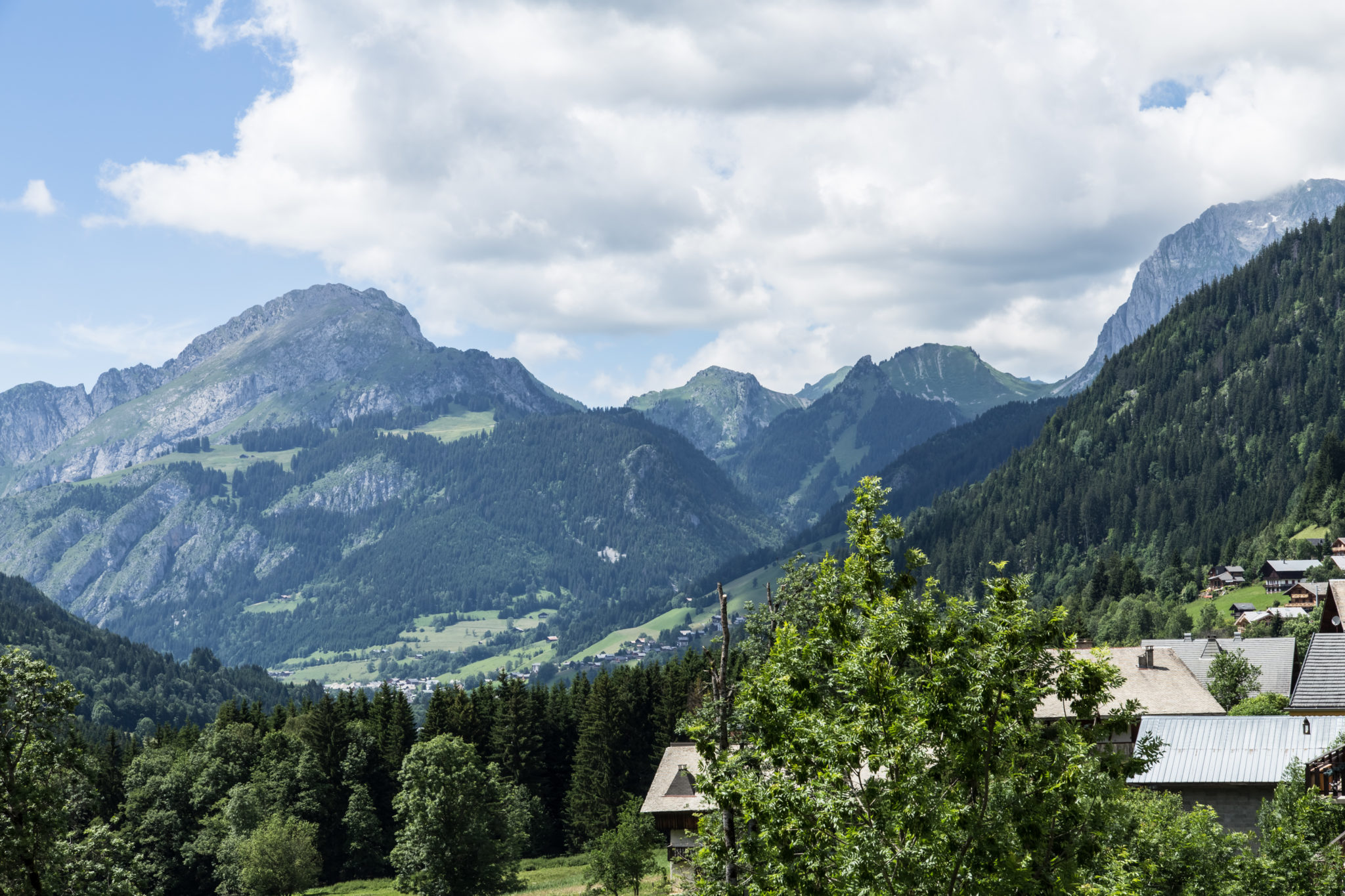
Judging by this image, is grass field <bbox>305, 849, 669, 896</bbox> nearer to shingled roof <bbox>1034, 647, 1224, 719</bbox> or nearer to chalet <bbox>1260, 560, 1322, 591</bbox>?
shingled roof <bbox>1034, 647, 1224, 719</bbox>

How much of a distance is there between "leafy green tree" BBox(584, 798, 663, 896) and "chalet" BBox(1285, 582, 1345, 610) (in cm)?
12889

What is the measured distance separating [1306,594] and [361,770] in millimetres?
142477

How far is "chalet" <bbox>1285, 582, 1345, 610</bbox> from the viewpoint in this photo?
6403 inches

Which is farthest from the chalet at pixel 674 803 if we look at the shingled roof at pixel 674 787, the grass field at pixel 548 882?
the grass field at pixel 548 882

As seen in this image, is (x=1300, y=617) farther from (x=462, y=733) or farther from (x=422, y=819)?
(x=422, y=819)

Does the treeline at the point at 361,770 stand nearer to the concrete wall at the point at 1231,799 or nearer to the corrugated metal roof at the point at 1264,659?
the corrugated metal roof at the point at 1264,659

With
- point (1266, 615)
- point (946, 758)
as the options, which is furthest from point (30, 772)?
point (1266, 615)

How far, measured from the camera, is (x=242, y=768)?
378 ft

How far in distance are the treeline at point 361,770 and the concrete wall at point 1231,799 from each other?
2244 inches

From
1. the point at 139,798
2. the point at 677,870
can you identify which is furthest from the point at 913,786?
the point at 139,798

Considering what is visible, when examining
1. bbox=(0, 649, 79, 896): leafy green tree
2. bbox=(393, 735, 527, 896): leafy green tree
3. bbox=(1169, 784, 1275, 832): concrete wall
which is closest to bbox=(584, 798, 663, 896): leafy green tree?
bbox=(393, 735, 527, 896): leafy green tree

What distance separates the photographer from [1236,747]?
64.2 metres

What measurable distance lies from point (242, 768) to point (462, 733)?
2320 centimetres

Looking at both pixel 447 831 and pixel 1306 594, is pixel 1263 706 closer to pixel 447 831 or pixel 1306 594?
pixel 447 831
